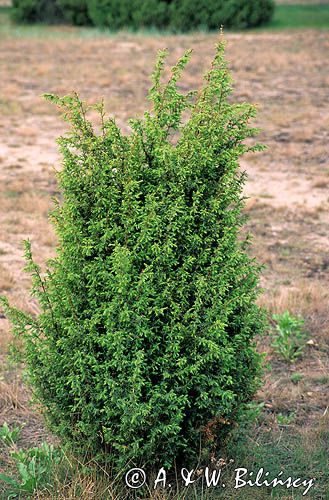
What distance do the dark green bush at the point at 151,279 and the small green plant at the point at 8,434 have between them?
662mm

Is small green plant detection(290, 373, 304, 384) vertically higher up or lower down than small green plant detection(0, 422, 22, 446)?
lower down

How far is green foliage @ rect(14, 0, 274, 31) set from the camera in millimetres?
22875

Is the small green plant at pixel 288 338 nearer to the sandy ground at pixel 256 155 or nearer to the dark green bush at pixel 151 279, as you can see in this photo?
the sandy ground at pixel 256 155

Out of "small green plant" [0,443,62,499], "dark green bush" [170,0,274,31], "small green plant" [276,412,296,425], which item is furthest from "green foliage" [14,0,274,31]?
"small green plant" [0,443,62,499]

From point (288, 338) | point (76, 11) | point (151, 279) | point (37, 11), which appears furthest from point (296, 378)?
point (37, 11)

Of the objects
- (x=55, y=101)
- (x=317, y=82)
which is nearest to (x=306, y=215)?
(x=55, y=101)

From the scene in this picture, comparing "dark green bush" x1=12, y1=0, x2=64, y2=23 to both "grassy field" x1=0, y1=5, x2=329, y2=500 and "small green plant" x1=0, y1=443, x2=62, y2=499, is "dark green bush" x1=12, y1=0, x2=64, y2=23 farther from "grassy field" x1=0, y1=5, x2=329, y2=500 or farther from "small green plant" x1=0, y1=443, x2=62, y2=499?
"small green plant" x1=0, y1=443, x2=62, y2=499

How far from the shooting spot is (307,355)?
457cm

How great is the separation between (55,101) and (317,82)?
39.7ft

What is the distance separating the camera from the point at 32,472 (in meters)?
3.04

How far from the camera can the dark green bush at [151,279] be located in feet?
8.93

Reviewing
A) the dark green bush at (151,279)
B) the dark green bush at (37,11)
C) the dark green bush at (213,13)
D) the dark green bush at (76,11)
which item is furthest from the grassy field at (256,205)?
the dark green bush at (37,11)

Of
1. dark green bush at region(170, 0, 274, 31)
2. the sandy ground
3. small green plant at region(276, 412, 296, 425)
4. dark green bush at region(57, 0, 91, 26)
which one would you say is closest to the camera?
small green plant at region(276, 412, 296, 425)

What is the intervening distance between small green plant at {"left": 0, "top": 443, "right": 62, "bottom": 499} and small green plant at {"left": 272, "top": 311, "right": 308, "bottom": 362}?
182 cm
